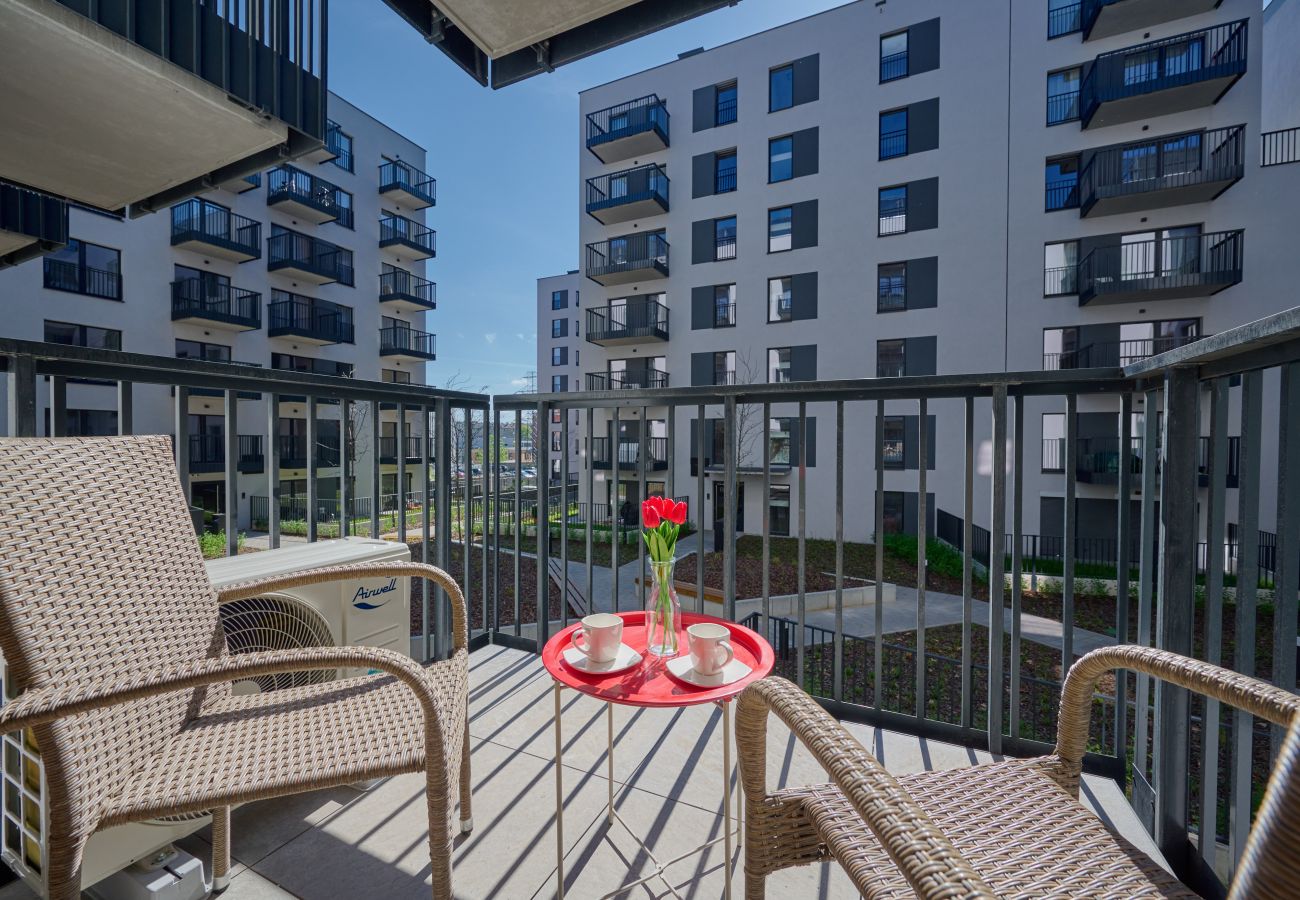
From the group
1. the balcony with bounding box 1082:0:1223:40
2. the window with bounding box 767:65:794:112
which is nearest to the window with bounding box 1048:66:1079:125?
the balcony with bounding box 1082:0:1223:40

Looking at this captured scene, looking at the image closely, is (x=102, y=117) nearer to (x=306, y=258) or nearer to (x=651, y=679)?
(x=651, y=679)

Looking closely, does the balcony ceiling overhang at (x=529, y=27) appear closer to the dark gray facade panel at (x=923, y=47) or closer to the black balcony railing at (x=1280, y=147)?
the dark gray facade panel at (x=923, y=47)

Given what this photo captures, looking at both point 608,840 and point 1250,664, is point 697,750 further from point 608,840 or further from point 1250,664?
point 1250,664

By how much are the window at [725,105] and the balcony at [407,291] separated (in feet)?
35.1

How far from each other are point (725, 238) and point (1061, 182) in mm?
6684

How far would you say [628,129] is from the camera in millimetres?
13578

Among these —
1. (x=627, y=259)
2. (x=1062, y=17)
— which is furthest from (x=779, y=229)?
(x=1062, y=17)

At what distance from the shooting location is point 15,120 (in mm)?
2332

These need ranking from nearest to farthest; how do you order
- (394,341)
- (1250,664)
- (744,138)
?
(1250,664) → (744,138) → (394,341)

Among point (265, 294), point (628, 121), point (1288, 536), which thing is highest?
point (628, 121)

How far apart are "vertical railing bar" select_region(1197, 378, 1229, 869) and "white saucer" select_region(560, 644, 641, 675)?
123 cm

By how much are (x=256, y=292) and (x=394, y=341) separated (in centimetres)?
409

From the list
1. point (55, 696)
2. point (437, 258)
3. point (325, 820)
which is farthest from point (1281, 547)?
point (437, 258)

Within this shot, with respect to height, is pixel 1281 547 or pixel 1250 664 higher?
pixel 1281 547
